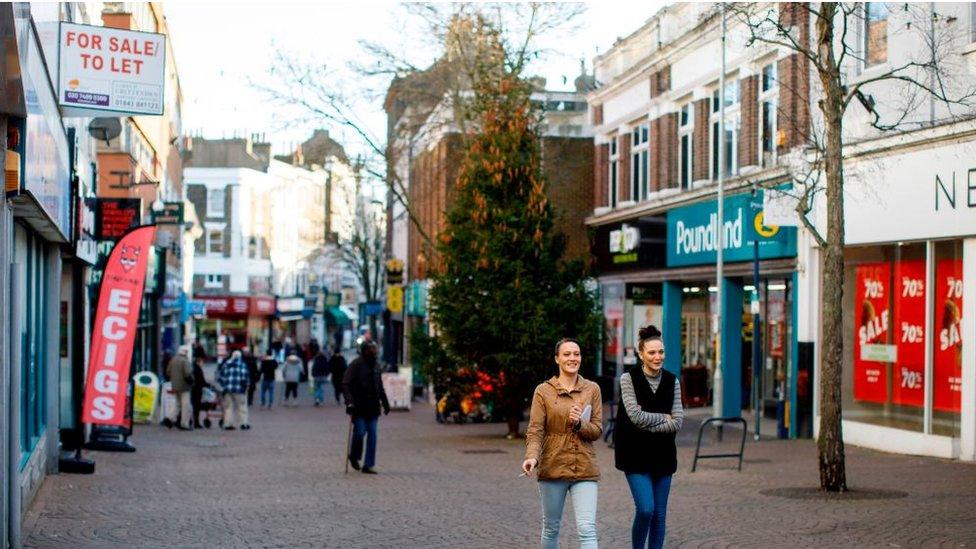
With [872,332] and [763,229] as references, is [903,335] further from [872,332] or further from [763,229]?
[763,229]

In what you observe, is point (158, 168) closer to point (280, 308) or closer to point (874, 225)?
point (874, 225)

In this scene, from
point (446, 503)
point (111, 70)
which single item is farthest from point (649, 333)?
point (111, 70)

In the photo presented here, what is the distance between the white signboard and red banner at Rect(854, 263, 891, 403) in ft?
39.1

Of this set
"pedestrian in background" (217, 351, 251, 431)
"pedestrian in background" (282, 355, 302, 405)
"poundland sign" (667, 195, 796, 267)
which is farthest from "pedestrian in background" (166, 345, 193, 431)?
"poundland sign" (667, 195, 796, 267)

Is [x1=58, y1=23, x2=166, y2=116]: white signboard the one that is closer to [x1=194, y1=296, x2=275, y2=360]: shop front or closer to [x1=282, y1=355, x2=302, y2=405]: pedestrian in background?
[x1=282, y1=355, x2=302, y2=405]: pedestrian in background

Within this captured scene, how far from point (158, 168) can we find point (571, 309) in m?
22.3

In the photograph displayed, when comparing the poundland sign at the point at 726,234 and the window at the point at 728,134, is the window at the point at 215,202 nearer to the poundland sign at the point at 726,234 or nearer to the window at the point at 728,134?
the poundland sign at the point at 726,234

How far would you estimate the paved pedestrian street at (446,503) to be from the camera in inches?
476

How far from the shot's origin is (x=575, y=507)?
30.6 ft

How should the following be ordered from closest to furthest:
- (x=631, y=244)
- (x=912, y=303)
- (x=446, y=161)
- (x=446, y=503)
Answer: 1. (x=446, y=503)
2. (x=912, y=303)
3. (x=631, y=244)
4. (x=446, y=161)

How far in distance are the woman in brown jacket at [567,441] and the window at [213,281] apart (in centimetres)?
A: 7772

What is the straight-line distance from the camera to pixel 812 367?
74.8 feet

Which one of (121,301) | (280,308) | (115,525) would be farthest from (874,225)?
(280,308)

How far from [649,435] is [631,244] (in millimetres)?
23137
